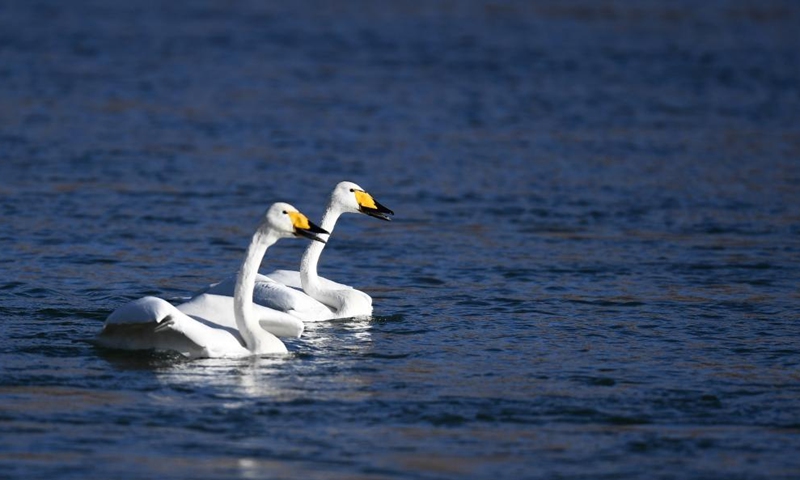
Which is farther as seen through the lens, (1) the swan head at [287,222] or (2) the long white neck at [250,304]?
(1) the swan head at [287,222]

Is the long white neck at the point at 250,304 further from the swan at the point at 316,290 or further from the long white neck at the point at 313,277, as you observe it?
the long white neck at the point at 313,277

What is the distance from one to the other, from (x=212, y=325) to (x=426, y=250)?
16.4ft

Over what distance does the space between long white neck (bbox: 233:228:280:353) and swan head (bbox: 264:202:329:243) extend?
0.34 feet

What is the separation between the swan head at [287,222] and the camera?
453 inches

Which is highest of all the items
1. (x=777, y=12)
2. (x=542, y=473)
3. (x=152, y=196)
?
(x=777, y=12)

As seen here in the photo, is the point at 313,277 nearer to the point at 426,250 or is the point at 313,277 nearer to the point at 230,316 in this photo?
the point at 230,316

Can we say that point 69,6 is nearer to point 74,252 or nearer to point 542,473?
point 74,252

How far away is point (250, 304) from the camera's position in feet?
37.7

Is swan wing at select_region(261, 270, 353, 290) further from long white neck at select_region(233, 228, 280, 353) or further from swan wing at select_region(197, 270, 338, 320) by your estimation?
long white neck at select_region(233, 228, 280, 353)

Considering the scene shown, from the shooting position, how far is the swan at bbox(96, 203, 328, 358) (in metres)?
10.8

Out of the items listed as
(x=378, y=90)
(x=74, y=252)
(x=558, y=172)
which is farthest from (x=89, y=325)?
(x=378, y=90)

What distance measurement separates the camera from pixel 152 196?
1892 cm

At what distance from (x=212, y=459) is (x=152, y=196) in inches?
416

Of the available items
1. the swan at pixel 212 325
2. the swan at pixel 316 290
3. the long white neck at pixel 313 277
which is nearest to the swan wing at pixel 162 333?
the swan at pixel 212 325
